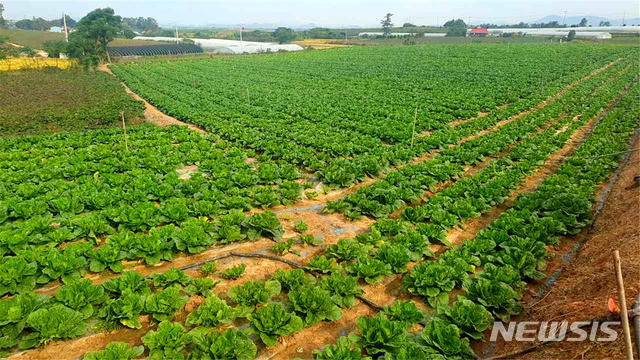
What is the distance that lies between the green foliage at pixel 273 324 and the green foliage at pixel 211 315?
382 millimetres

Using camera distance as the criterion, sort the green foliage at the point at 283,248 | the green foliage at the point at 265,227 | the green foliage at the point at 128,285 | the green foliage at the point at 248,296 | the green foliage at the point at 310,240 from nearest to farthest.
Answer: the green foliage at the point at 248,296 → the green foliage at the point at 128,285 → the green foliage at the point at 283,248 → the green foliage at the point at 310,240 → the green foliage at the point at 265,227

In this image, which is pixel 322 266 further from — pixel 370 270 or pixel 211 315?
pixel 211 315

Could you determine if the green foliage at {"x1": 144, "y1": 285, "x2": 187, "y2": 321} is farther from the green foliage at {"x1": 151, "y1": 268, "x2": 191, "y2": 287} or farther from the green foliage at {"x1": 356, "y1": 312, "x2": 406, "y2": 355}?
the green foliage at {"x1": 356, "y1": 312, "x2": 406, "y2": 355}

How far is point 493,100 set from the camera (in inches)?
973

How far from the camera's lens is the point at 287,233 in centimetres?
860

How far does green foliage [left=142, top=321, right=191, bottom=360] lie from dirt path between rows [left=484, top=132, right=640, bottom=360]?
14.1 feet

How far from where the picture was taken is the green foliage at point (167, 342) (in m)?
4.79

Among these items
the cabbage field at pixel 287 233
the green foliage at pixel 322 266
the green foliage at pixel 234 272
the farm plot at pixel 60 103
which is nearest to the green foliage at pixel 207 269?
the cabbage field at pixel 287 233

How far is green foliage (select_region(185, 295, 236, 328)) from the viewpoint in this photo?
5.39m

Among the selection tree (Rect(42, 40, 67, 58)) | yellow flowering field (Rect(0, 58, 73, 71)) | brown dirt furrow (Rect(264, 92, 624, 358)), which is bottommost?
brown dirt furrow (Rect(264, 92, 624, 358))

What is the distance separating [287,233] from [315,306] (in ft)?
10.3

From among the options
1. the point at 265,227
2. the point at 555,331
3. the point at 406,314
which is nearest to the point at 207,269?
the point at 265,227

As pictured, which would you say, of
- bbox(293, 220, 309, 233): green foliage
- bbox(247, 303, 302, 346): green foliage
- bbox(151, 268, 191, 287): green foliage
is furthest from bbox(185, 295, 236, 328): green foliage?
bbox(293, 220, 309, 233): green foliage

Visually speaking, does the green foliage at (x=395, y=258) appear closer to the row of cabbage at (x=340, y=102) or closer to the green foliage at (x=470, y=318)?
the green foliage at (x=470, y=318)
